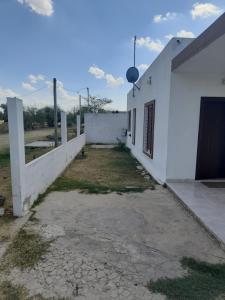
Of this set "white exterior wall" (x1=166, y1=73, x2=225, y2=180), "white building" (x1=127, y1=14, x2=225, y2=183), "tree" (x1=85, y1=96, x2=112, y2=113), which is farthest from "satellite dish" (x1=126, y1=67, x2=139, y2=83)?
"tree" (x1=85, y1=96, x2=112, y2=113)

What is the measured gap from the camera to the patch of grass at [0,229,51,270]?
2605 millimetres

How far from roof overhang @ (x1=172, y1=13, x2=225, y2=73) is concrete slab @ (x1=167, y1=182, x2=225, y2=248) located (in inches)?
103

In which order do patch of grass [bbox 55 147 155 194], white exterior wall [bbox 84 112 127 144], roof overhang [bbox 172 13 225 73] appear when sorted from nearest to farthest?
1. roof overhang [bbox 172 13 225 73]
2. patch of grass [bbox 55 147 155 194]
3. white exterior wall [bbox 84 112 127 144]

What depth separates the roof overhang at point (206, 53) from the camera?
3027mm

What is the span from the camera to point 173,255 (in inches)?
111

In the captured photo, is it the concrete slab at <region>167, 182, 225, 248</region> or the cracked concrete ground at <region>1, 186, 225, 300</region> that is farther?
the concrete slab at <region>167, 182, 225, 248</region>

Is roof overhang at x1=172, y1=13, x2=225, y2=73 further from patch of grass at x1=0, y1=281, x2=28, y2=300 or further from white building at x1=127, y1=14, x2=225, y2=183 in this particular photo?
patch of grass at x1=0, y1=281, x2=28, y2=300

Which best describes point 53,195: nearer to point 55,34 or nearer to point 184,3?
point 184,3

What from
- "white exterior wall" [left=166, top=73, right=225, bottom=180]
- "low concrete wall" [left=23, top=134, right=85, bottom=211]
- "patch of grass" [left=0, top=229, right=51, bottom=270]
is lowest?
"patch of grass" [left=0, top=229, right=51, bottom=270]

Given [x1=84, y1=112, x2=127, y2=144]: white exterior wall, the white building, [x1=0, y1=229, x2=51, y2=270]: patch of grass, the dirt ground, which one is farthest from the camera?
[x1=84, y1=112, x2=127, y2=144]: white exterior wall

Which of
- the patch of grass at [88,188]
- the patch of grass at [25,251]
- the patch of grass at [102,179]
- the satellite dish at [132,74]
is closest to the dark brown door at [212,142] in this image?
the patch of grass at [102,179]

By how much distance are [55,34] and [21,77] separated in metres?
5.33

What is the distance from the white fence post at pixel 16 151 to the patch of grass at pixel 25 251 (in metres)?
0.66

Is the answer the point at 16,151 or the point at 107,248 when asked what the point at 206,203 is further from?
the point at 16,151
